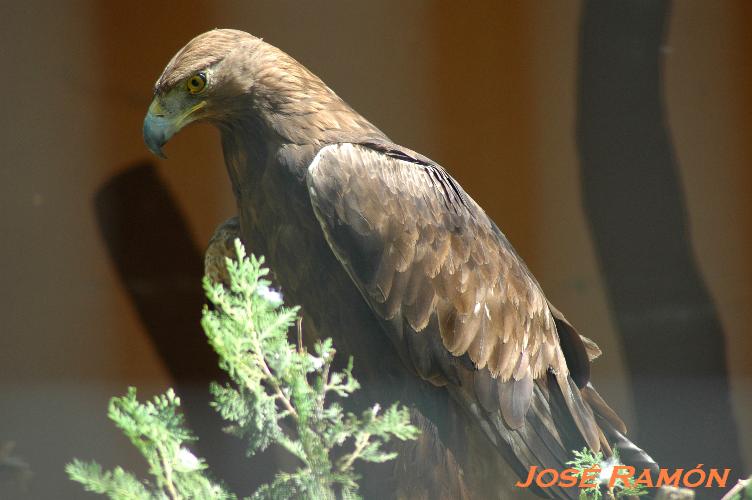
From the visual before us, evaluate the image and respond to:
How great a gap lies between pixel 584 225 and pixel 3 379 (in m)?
1.47

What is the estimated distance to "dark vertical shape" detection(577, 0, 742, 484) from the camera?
217 centimetres

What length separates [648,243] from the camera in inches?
88.0

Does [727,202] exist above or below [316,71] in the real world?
below

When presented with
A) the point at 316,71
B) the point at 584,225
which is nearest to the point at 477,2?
the point at 316,71

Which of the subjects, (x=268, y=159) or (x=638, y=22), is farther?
(x=638, y=22)

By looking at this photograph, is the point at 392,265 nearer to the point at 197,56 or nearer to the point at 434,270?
the point at 434,270

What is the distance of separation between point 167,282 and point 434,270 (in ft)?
2.79

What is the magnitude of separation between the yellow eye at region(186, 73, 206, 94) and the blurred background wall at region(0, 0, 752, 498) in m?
0.41

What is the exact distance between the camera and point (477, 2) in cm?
207

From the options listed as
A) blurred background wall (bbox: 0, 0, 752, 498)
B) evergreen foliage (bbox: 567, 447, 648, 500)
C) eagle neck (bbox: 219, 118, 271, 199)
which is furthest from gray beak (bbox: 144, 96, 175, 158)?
evergreen foliage (bbox: 567, 447, 648, 500)

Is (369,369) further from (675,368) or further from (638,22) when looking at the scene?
(638,22)

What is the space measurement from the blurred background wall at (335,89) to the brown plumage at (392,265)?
35cm

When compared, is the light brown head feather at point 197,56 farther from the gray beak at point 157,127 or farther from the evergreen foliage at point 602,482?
the evergreen foliage at point 602,482

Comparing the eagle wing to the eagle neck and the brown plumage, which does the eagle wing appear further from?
the eagle neck
